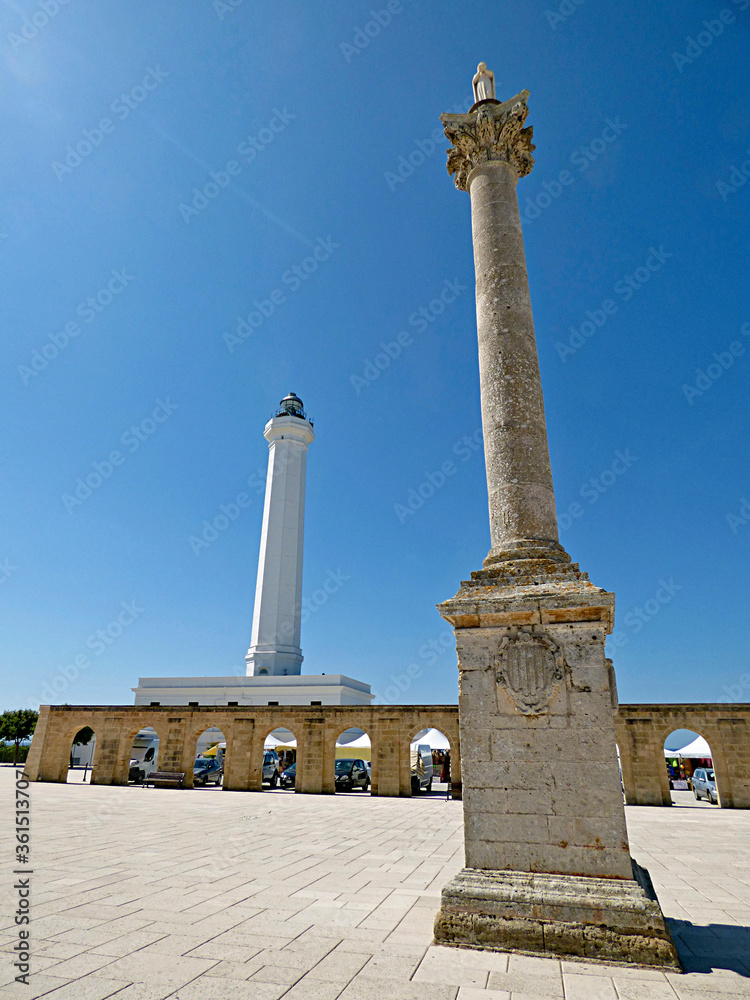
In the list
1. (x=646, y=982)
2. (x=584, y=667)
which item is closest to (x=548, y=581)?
(x=584, y=667)

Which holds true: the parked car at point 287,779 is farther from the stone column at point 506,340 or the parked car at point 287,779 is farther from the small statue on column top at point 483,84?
the small statue on column top at point 483,84

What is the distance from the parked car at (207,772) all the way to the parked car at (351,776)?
5793 mm

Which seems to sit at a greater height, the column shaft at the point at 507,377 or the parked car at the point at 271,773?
the column shaft at the point at 507,377

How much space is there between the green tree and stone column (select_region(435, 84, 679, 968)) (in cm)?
5038

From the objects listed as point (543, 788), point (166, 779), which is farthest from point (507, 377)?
point (166, 779)

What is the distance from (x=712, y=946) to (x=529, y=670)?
2526 millimetres

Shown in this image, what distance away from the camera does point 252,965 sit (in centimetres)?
409

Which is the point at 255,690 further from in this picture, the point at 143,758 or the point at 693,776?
the point at 693,776

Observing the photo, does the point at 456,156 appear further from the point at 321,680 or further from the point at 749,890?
the point at 321,680

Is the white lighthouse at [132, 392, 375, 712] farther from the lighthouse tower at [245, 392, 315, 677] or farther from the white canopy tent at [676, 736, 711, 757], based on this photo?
the white canopy tent at [676, 736, 711, 757]

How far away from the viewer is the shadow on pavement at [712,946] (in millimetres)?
4230

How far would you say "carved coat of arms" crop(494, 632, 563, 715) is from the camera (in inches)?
197

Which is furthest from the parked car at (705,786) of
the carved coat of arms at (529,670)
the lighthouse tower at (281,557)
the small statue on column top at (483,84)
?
the lighthouse tower at (281,557)

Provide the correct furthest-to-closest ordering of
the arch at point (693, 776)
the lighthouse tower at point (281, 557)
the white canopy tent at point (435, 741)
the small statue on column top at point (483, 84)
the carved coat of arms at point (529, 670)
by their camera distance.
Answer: the lighthouse tower at point (281, 557), the white canopy tent at point (435, 741), the arch at point (693, 776), the small statue on column top at point (483, 84), the carved coat of arms at point (529, 670)
